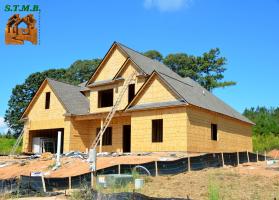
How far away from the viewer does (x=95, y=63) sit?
69.6 meters

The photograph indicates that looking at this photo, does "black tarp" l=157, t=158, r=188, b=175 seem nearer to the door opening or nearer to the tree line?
the door opening

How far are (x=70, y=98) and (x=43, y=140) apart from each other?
473 cm

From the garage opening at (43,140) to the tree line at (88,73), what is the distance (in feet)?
73.5

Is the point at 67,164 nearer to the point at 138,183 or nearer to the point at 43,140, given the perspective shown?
the point at 138,183

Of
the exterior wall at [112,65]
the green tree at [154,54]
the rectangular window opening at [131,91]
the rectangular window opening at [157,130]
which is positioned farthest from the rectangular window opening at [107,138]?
the green tree at [154,54]

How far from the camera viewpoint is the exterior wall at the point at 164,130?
23.6 metres

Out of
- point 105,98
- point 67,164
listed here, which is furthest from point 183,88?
point 67,164

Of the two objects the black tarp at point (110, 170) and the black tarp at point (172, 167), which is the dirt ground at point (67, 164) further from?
the black tarp at point (110, 170)

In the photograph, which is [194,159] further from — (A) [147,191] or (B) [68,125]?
(B) [68,125]

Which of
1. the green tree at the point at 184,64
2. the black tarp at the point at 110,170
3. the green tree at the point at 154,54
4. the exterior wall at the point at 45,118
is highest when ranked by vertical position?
the green tree at the point at 154,54

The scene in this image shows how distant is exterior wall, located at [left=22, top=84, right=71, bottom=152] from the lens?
3103 cm

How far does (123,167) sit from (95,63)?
2142 inches

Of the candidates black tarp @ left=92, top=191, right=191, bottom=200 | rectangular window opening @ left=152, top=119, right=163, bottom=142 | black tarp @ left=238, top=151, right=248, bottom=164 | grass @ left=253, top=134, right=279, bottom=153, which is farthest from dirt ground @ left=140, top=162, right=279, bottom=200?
grass @ left=253, top=134, right=279, bottom=153

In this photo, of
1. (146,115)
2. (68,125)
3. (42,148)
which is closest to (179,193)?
(146,115)
